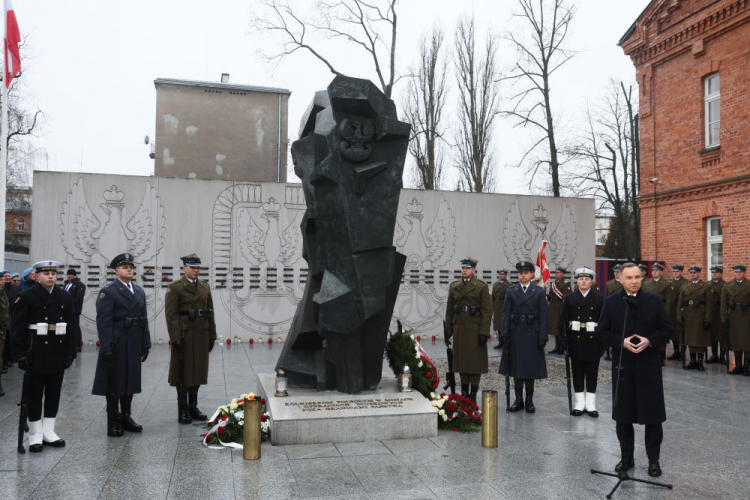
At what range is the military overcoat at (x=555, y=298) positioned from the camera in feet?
48.0

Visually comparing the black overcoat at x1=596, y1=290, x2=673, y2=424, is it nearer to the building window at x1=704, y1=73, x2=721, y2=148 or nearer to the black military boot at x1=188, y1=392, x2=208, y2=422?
the black military boot at x1=188, y1=392, x2=208, y2=422

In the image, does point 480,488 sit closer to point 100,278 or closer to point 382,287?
point 382,287

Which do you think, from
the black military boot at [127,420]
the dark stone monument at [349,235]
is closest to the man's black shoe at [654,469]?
the dark stone monument at [349,235]

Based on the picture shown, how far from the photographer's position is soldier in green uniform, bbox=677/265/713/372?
11.4 meters

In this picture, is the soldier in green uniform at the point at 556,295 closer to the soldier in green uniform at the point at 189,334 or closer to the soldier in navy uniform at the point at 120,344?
the soldier in green uniform at the point at 189,334

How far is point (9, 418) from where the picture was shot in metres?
7.00

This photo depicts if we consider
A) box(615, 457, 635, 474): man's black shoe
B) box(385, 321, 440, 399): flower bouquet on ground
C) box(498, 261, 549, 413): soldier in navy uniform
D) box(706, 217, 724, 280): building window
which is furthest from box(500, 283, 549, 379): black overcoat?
box(706, 217, 724, 280): building window

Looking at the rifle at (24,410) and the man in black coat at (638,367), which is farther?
the rifle at (24,410)

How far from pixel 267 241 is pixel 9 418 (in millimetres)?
7989

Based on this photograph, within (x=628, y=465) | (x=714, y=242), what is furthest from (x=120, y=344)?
(x=714, y=242)

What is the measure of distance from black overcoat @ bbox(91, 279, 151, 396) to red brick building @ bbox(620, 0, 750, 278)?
1474cm

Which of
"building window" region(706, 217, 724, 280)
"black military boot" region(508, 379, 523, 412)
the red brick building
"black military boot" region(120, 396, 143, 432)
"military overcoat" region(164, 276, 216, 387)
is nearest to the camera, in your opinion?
"black military boot" region(120, 396, 143, 432)

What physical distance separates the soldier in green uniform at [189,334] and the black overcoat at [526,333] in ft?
11.7

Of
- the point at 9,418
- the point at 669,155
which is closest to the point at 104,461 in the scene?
the point at 9,418
